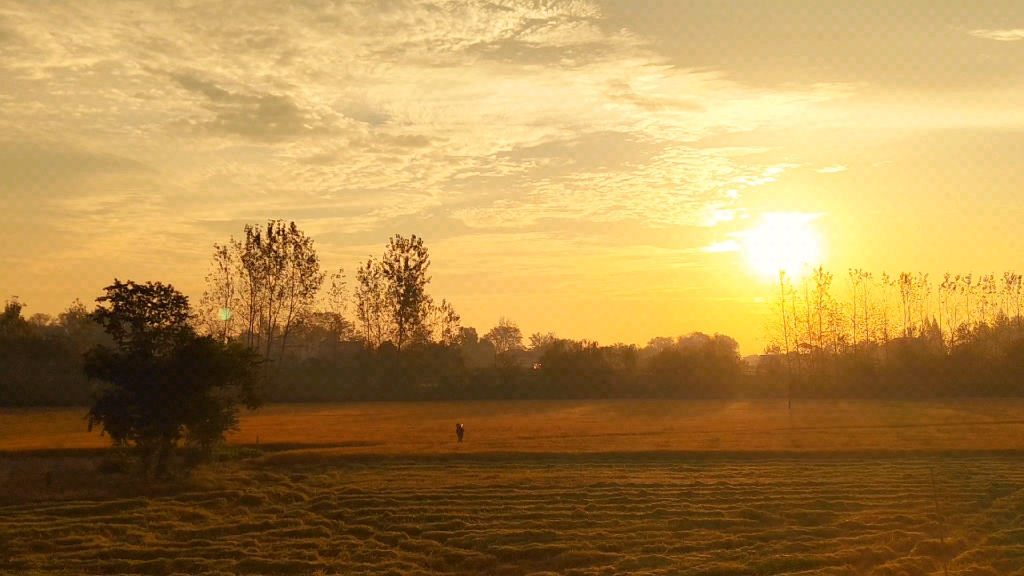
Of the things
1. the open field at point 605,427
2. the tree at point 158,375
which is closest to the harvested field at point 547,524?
the tree at point 158,375

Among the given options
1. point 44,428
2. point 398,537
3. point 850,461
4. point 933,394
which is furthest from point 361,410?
point 933,394

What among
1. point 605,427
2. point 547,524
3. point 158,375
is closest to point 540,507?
point 547,524

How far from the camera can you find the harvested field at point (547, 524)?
2122cm

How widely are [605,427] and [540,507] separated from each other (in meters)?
31.8

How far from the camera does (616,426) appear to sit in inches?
2360

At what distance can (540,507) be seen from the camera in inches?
1101

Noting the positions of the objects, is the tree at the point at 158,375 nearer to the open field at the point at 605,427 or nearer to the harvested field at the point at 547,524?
the harvested field at the point at 547,524

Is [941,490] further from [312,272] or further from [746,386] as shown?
[312,272]

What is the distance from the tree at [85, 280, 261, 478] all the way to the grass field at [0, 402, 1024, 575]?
73.8 inches

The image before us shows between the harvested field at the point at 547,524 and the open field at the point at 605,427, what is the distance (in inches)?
334

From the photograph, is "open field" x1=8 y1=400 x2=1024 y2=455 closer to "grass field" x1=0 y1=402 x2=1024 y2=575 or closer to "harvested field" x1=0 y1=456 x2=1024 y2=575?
"grass field" x1=0 y1=402 x2=1024 y2=575

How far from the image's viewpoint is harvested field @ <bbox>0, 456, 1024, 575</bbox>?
69.6 ft

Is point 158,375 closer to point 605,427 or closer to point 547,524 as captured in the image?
point 547,524

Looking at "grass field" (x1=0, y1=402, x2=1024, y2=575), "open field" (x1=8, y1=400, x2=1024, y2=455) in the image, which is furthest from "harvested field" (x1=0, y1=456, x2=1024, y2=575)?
"open field" (x1=8, y1=400, x2=1024, y2=455)
